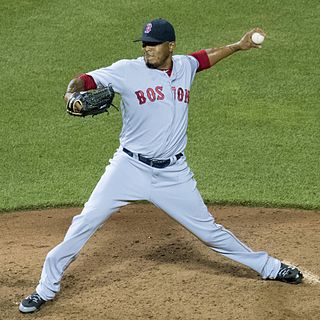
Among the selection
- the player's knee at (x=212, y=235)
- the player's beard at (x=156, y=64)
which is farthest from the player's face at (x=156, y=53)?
the player's knee at (x=212, y=235)

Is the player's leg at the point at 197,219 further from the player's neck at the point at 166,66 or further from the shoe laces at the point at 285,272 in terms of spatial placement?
the player's neck at the point at 166,66

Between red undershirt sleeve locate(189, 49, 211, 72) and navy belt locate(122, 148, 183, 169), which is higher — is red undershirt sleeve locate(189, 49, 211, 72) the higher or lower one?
the higher one

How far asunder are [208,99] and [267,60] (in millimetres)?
1310

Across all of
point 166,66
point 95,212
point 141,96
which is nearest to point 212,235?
point 95,212

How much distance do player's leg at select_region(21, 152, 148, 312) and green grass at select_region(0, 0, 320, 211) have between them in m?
2.18

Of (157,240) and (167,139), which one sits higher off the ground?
(167,139)

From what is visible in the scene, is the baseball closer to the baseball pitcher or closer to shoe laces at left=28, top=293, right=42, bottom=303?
the baseball pitcher

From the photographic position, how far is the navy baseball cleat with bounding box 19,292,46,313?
22.5 ft

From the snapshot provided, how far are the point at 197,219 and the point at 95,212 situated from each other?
0.78 m

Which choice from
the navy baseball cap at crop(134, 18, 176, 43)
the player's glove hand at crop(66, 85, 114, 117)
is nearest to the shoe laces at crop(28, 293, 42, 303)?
the player's glove hand at crop(66, 85, 114, 117)

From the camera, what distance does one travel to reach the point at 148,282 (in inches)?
289

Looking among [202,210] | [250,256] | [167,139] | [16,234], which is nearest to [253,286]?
[250,256]

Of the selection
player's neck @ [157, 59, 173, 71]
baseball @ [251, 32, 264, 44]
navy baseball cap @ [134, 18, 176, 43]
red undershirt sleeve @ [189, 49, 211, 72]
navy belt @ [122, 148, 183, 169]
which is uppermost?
navy baseball cap @ [134, 18, 176, 43]

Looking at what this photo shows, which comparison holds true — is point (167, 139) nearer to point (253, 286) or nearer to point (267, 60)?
point (253, 286)
